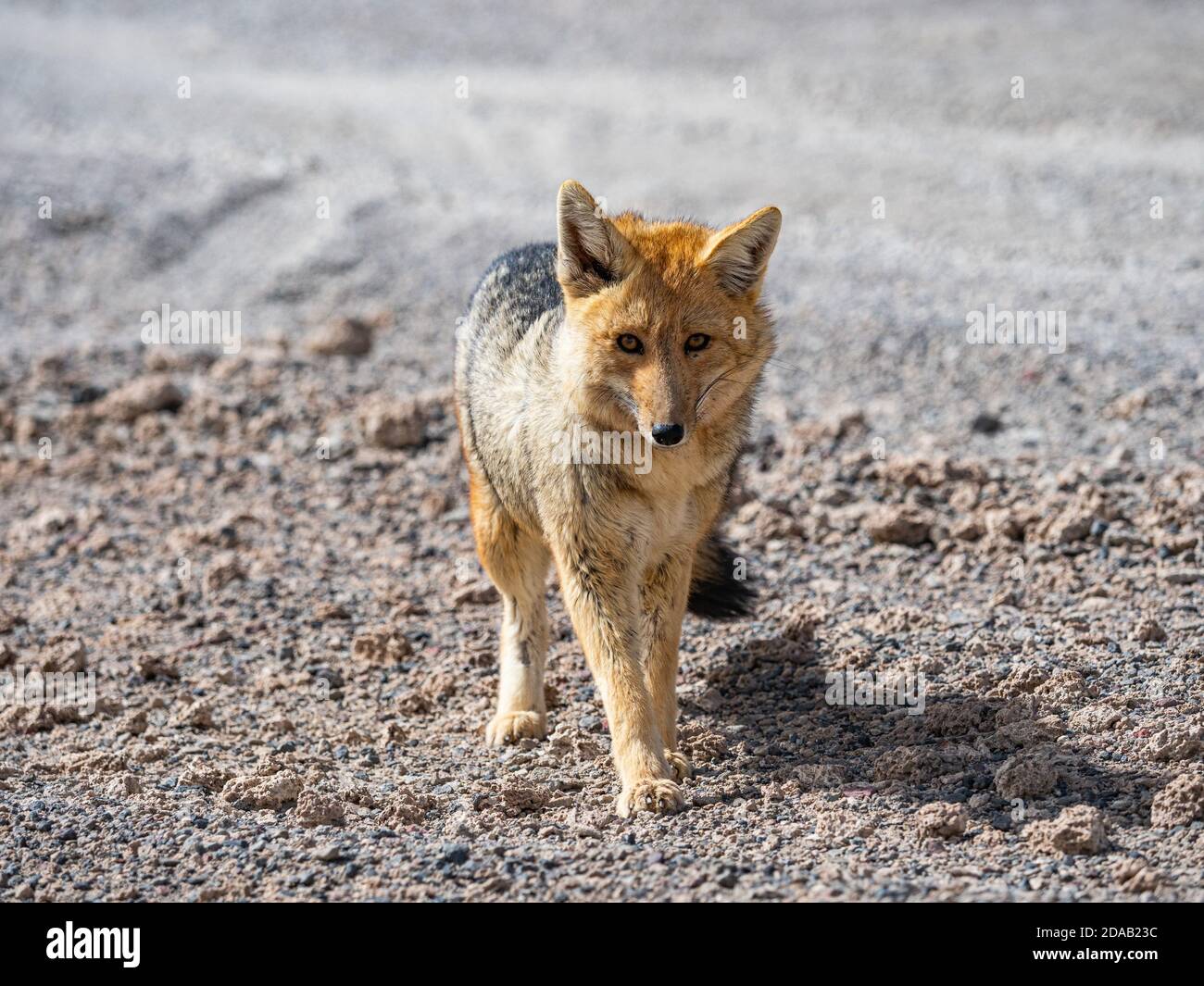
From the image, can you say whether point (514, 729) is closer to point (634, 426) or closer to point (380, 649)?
point (380, 649)

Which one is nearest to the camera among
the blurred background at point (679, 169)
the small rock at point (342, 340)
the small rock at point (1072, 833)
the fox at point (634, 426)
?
the small rock at point (1072, 833)

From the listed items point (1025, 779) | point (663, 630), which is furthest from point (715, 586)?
point (1025, 779)

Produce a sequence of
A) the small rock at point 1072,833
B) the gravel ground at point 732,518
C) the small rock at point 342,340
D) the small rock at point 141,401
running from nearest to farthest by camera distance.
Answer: the small rock at point 1072,833 → the gravel ground at point 732,518 → the small rock at point 141,401 → the small rock at point 342,340

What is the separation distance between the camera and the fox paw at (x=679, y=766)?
20.7 ft

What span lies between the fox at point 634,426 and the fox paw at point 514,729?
2 cm

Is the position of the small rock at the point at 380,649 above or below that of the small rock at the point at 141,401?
below

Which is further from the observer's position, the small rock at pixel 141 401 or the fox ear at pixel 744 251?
the small rock at pixel 141 401

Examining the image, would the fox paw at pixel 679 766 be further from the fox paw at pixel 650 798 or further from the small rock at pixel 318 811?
the small rock at pixel 318 811

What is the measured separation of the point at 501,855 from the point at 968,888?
1712 mm

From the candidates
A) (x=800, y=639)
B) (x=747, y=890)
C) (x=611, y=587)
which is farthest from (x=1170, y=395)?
(x=747, y=890)

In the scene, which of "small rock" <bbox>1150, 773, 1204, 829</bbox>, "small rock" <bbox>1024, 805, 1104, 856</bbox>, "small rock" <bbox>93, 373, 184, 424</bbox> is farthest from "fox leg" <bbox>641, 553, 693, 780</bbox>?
"small rock" <bbox>93, 373, 184, 424</bbox>

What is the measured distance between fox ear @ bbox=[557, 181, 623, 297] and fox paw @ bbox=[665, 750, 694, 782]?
2024mm

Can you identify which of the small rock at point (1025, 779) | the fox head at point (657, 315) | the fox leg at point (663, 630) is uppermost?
the fox head at point (657, 315)

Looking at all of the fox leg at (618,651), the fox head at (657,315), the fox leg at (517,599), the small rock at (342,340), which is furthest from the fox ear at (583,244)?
the small rock at (342,340)
